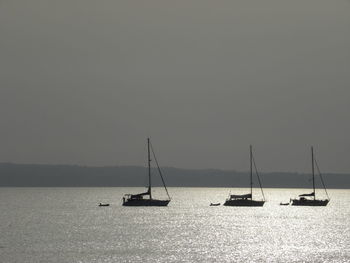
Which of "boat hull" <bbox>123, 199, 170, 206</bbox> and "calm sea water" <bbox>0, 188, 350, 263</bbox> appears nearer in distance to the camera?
"calm sea water" <bbox>0, 188, 350, 263</bbox>

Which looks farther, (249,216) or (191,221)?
(249,216)

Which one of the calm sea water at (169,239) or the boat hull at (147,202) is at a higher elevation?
the boat hull at (147,202)

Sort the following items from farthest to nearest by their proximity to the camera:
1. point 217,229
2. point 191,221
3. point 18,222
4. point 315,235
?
point 191,221, point 18,222, point 217,229, point 315,235

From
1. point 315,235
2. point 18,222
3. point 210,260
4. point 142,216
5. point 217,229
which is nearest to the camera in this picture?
point 210,260

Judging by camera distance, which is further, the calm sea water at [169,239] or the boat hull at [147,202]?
the boat hull at [147,202]

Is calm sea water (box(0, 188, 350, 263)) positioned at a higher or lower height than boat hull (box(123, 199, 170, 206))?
lower

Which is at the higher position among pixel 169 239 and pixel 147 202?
pixel 147 202

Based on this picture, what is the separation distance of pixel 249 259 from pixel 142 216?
84.5 meters

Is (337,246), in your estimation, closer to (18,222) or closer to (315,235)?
(315,235)

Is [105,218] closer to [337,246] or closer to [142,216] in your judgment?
[142,216]

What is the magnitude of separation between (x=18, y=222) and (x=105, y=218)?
72.0 feet

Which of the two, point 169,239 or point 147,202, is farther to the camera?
point 147,202

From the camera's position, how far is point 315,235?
430 ft

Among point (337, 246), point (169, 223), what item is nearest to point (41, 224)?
point (169, 223)
